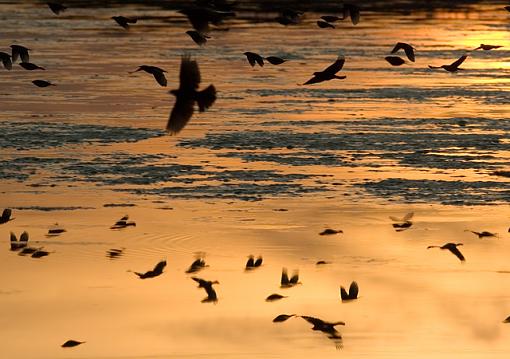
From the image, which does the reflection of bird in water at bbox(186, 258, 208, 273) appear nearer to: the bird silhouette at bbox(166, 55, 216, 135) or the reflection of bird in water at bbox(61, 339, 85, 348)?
the bird silhouette at bbox(166, 55, 216, 135)

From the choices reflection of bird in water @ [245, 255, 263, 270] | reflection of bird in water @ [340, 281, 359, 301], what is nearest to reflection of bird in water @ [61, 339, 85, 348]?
reflection of bird in water @ [340, 281, 359, 301]

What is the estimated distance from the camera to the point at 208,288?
410 inches

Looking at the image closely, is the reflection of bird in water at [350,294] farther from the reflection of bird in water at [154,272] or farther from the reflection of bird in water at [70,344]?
the reflection of bird in water at [70,344]

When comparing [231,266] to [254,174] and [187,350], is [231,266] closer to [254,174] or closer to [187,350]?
[187,350]

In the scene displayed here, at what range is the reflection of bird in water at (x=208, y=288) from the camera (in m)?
10.2

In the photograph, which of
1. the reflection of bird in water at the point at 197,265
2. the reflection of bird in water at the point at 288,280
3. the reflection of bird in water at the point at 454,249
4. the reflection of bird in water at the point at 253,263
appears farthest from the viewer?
the reflection of bird in water at the point at 454,249

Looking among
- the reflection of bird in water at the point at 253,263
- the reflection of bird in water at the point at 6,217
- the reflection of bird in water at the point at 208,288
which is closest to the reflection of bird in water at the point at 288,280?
the reflection of bird in water at the point at 253,263

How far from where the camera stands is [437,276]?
429 inches

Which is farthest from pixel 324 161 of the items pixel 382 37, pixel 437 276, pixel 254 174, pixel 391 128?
pixel 382 37

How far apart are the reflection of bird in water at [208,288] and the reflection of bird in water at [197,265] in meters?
0.32

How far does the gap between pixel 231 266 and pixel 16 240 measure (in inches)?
70.4

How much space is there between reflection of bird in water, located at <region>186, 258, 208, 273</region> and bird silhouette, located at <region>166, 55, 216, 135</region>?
1167 mm

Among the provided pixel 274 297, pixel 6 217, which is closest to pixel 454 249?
pixel 274 297

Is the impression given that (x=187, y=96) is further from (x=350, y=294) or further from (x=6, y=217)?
(x=6, y=217)
